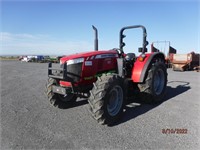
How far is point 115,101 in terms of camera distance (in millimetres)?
4477

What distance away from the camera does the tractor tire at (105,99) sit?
12.8 feet

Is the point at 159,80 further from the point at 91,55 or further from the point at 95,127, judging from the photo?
the point at 95,127

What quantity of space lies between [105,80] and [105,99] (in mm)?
393

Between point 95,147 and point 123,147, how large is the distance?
46 centimetres

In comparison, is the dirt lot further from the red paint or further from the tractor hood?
the tractor hood

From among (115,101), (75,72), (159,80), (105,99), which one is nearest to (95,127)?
(105,99)

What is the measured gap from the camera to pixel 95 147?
3.20 m

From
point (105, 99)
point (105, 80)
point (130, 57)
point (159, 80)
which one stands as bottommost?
point (105, 99)

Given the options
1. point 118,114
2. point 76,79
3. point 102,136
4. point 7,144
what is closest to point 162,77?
point 118,114

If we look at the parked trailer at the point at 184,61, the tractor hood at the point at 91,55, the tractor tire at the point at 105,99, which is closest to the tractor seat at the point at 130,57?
the tractor hood at the point at 91,55

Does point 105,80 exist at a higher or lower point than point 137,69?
lower

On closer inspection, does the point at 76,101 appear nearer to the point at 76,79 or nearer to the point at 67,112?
the point at 67,112

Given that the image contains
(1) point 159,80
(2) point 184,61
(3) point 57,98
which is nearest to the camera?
(3) point 57,98

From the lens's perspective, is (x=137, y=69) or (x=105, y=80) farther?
(x=137, y=69)
